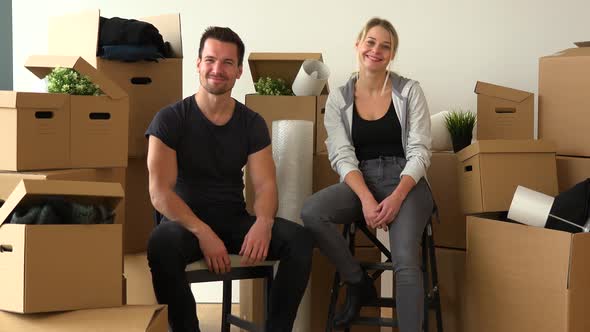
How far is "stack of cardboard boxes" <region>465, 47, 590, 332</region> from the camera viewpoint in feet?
8.39

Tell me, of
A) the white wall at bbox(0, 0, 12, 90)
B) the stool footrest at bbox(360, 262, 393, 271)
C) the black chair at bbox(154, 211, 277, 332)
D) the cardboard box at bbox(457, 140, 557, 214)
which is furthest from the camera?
the white wall at bbox(0, 0, 12, 90)

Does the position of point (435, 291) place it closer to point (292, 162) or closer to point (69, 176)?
point (292, 162)

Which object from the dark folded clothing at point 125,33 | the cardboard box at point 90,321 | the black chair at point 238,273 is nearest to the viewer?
the cardboard box at point 90,321

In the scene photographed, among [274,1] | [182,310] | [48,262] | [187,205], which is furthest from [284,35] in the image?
[48,262]

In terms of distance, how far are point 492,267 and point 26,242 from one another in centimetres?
154

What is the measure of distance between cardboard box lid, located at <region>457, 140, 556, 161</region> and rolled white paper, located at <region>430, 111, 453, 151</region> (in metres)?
0.30

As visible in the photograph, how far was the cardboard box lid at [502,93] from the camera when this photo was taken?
335cm

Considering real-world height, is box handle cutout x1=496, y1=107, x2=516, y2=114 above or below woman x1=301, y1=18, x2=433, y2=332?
above

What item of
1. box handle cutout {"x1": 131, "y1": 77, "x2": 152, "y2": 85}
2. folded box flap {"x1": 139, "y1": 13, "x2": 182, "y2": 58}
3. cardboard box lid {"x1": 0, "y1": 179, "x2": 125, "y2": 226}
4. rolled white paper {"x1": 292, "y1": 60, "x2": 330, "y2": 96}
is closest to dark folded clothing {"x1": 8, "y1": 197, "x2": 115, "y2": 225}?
cardboard box lid {"x1": 0, "y1": 179, "x2": 125, "y2": 226}

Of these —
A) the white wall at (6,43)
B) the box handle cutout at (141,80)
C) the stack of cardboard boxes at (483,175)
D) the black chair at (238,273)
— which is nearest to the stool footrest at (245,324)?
the black chair at (238,273)

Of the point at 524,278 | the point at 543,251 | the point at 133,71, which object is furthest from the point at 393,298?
the point at 133,71

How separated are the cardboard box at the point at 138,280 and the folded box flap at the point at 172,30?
83cm

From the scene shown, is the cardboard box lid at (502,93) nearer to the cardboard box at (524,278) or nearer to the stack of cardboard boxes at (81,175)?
the cardboard box at (524,278)

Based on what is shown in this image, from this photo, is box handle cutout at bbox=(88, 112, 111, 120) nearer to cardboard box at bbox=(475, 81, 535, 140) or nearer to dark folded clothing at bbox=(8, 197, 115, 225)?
dark folded clothing at bbox=(8, 197, 115, 225)
